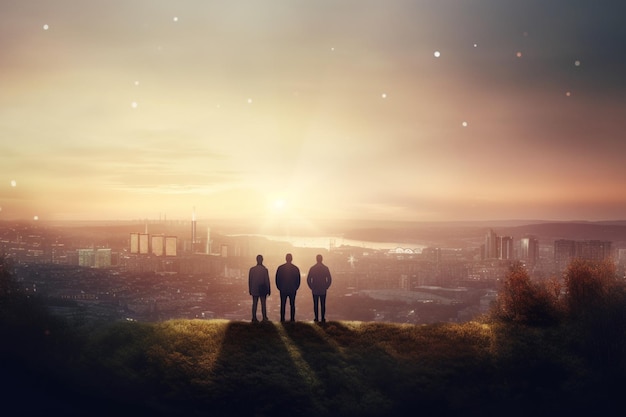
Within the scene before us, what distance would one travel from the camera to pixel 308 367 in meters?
25.6

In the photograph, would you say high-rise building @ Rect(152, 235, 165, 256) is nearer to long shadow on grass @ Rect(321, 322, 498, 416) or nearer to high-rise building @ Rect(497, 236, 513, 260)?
high-rise building @ Rect(497, 236, 513, 260)

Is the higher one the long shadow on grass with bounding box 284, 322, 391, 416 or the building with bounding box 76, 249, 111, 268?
the building with bounding box 76, 249, 111, 268

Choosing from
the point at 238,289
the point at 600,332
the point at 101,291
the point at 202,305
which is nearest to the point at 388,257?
the point at 238,289

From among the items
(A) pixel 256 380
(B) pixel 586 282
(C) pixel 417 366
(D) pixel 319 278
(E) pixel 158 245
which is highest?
(E) pixel 158 245

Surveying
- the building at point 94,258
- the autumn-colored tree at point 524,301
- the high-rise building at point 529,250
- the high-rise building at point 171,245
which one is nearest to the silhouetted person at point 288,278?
the autumn-colored tree at point 524,301

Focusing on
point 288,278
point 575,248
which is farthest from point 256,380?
point 575,248

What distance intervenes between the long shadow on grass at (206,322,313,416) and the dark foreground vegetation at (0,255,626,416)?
5 cm

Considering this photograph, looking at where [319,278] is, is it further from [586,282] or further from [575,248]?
[575,248]

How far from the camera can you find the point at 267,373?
2500 cm

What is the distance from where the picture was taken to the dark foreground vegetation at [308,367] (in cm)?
2386

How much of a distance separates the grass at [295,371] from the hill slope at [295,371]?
0.05 meters

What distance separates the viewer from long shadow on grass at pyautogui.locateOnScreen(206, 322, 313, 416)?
913 inches

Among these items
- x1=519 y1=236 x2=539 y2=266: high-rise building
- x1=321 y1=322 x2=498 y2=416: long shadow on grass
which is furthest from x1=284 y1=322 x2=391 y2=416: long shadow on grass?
x1=519 y1=236 x2=539 y2=266: high-rise building

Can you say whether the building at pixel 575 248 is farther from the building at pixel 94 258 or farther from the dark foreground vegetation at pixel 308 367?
the building at pixel 94 258
